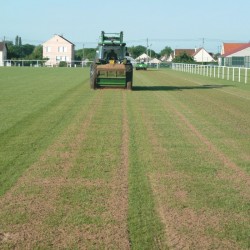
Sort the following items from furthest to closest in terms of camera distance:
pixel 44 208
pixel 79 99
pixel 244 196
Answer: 1. pixel 79 99
2. pixel 244 196
3. pixel 44 208

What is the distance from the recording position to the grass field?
5.18m

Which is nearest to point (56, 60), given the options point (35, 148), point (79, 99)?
point (79, 99)

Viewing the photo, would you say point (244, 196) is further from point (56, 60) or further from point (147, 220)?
point (56, 60)

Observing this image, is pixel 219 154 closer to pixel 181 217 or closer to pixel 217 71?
pixel 181 217

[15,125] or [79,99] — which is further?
[79,99]

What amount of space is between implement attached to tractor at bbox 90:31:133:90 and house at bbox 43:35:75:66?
112 meters

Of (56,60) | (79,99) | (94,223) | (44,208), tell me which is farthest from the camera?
(56,60)

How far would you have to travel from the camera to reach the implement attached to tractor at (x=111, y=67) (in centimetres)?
2558

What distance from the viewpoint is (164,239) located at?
5055 millimetres

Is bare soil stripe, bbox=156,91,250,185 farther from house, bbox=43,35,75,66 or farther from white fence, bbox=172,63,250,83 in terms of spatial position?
house, bbox=43,35,75,66

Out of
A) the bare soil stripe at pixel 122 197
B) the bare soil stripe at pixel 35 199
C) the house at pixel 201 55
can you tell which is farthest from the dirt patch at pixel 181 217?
the house at pixel 201 55

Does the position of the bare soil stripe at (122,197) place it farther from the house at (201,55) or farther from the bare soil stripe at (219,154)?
the house at (201,55)

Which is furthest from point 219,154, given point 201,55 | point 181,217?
point 201,55

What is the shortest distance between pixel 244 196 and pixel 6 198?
9.49ft
